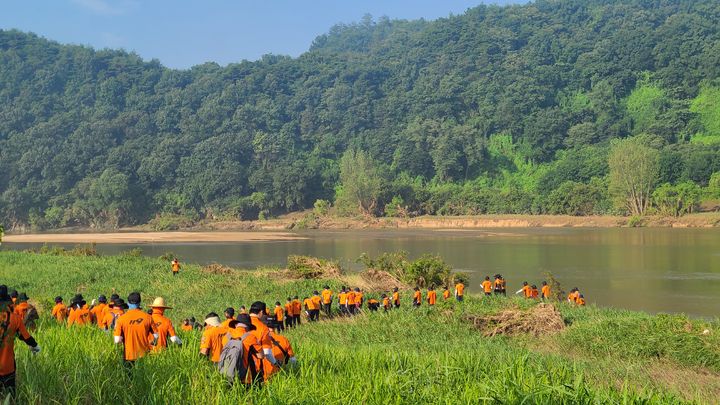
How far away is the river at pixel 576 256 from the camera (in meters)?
31.2

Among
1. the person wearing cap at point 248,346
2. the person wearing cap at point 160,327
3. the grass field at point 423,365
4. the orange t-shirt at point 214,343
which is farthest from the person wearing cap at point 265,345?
the person wearing cap at point 160,327

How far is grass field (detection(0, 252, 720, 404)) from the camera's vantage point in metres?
7.57

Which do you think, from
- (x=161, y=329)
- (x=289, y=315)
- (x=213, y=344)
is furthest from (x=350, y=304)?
(x=213, y=344)

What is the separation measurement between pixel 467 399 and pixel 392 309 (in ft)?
45.0

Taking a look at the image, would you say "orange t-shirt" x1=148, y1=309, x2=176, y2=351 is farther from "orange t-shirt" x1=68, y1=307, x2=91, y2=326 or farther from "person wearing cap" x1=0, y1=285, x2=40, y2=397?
"orange t-shirt" x1=68, y1=307, x2=91, y2=326

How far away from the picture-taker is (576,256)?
158ft

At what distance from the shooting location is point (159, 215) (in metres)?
121

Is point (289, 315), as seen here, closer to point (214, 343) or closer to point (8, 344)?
point (214, 343)

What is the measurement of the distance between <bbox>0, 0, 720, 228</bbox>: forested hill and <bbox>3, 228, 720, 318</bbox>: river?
24690 millimetres

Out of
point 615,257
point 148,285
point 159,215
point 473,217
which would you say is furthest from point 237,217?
point 148,285

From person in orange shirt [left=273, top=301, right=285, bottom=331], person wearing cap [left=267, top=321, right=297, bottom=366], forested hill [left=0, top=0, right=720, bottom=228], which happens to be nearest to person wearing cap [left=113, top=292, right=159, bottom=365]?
person wearing cap [left=267, top=321, right=297, bottom=366]

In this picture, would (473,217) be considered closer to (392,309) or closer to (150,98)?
(392,309)

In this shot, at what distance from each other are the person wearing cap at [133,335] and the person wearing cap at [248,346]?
1372 millimetres

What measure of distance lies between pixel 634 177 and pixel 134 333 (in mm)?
82463
